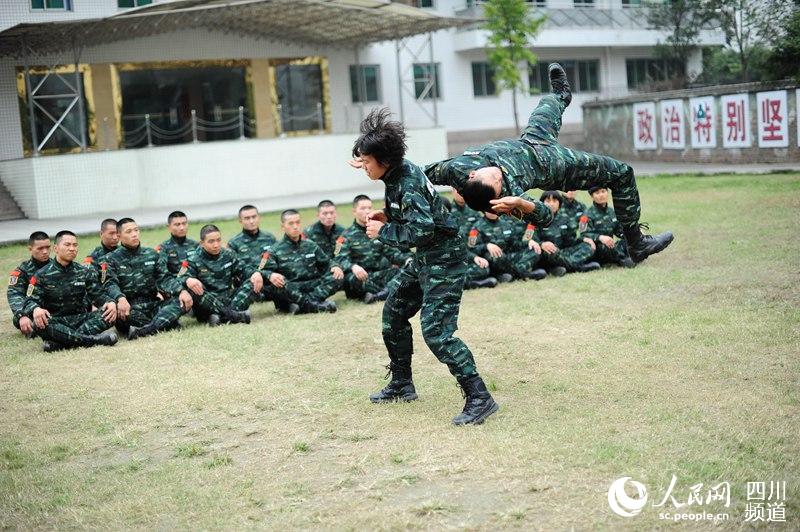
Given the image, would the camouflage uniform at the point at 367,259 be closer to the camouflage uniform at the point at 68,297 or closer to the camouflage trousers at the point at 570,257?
the camouflage trousers at the point at 570,257

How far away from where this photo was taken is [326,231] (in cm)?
1060

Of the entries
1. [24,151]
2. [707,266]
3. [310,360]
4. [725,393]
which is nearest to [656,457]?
[725,393]

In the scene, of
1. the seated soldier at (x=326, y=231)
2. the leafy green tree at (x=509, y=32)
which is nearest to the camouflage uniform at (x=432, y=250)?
the seated soldier at (x=326, y=231)

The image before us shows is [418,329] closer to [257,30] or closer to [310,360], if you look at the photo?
[310,360]

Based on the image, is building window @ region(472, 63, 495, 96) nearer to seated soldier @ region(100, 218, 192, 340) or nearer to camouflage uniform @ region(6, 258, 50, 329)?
seated soldier @ region(100, 218, 192, 340)

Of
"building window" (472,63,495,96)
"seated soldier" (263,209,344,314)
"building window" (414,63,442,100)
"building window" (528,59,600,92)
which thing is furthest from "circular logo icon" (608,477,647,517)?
"building window" (528,59,600,92)

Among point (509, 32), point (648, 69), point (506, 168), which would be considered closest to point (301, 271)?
point (506, 168)

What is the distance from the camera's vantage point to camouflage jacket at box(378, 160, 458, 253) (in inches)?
204

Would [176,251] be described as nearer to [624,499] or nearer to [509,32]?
[624,499]

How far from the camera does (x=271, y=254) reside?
986 cm

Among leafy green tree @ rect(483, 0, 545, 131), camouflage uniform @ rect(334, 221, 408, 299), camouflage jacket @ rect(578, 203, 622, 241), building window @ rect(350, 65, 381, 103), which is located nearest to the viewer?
camouflage uniform @ rect(334, 221, 408, 299)

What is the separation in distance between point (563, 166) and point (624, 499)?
232cm

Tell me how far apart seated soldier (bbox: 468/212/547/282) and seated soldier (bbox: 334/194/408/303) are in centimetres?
100

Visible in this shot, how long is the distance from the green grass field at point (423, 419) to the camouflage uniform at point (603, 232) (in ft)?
3.88
